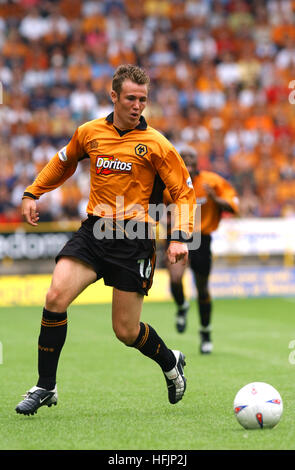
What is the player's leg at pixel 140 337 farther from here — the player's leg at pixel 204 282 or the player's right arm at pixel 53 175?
the player's leg at pixel 204 282

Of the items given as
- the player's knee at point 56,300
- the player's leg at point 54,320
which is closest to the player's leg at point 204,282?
the player's leg at point 54,320

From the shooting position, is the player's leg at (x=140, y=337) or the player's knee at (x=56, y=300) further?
the player's leg at (x=140, y=337)

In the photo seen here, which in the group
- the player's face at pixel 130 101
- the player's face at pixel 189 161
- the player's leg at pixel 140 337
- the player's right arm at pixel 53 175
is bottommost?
the player's leg at pixel 140 337

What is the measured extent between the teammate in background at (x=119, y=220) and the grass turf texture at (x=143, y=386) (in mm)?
565

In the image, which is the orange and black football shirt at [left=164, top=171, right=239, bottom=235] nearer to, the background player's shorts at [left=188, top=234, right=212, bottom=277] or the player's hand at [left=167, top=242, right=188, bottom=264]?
the background player's shorts at [left=188, top=234, right=212, bottom=277]

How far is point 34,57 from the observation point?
1994 cm

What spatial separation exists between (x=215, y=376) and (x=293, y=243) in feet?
32.5

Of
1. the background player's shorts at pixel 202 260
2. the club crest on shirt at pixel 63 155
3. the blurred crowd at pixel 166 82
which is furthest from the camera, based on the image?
the blurred crowd at pixel 166 82

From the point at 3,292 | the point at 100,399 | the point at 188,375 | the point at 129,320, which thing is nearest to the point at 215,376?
the point at 188,375

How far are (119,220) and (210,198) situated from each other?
→ 4.02 metres

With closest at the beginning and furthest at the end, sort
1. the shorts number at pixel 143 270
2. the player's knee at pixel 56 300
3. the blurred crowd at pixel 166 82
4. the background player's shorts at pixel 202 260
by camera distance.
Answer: the player's knee at pixel 56 300 → the shorts number at pixel 143 270 → the background player's shorts at pixel 202 260 → the blurred crowd at pixel 166 82

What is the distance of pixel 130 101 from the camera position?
605 centimetres

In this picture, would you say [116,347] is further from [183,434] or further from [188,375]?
[183,434]

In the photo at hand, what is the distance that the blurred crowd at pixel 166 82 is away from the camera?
18.1 m
